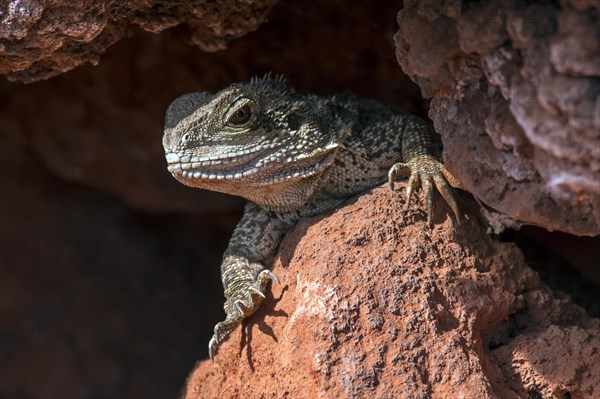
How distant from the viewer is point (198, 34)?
4.61 metres

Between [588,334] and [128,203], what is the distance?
4.73 meters

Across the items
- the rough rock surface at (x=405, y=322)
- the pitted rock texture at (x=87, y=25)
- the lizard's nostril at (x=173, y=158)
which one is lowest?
the rough rock surface at (x=405, y=322)

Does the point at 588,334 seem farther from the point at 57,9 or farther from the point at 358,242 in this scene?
the point at 57,9

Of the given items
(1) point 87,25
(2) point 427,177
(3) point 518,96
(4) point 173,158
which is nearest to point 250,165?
(4) point 173,158

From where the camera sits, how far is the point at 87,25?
3.48 m

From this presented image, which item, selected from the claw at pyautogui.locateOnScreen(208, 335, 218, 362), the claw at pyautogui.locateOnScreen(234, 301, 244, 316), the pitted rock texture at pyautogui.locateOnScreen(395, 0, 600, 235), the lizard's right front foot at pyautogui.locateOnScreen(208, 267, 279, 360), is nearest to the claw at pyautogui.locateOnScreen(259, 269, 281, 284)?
the lizard's right front foot at pyautogui.locateOnScreen(208, 267, 279, 360)

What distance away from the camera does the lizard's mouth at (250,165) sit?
3646 mm

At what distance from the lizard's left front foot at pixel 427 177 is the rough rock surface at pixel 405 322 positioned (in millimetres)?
86

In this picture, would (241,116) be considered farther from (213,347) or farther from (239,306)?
(213,347)

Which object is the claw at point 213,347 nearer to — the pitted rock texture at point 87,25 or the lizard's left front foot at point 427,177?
the lizard's left front foot at point 427,177

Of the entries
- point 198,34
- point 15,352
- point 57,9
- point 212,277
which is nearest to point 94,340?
point 15,352

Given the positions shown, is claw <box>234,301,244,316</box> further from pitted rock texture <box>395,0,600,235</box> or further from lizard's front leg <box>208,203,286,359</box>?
pitted rock texture <box>395,0,600,235</box>

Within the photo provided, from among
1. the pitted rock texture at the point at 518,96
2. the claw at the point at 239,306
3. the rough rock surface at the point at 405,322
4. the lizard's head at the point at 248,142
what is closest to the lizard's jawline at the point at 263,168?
→ the lizard's head at the point at 248,142

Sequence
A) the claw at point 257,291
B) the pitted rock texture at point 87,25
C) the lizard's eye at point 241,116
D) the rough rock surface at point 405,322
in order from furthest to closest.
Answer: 1. the lizard's eye at point 241,116
2. the claw at point 257,291
3. the pitted rock texture at point 87,25
4. the rough rock surface at point 405,322
